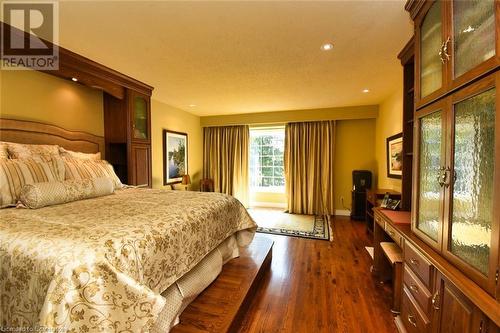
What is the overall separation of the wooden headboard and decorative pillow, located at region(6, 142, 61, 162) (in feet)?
0.60

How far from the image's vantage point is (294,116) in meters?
4.95

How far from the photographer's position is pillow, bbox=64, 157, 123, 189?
2.11 metres

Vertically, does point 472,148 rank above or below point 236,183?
above

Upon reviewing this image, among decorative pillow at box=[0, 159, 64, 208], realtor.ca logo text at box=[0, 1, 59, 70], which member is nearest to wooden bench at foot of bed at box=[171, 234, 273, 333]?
decorative pillow at box=[0, 159, 64, 208]

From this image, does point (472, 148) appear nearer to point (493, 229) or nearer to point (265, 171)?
point (493, 229)

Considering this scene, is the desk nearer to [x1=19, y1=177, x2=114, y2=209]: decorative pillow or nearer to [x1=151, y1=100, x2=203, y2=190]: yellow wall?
[x1=19, y1=177, x2=114, y2=209]: decorative pillow

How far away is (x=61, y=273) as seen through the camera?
88cm

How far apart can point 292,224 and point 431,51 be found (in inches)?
134

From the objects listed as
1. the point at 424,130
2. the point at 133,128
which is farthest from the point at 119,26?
the point at 424,130

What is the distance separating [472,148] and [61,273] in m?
1.86

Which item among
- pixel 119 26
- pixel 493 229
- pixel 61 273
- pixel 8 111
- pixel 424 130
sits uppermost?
pixel 119 26

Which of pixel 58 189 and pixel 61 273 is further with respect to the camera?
pixel 58 189

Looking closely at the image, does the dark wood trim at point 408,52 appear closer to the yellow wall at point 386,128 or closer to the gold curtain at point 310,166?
the yellow wall at point 386,128

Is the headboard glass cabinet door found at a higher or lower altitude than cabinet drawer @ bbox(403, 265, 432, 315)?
higher
